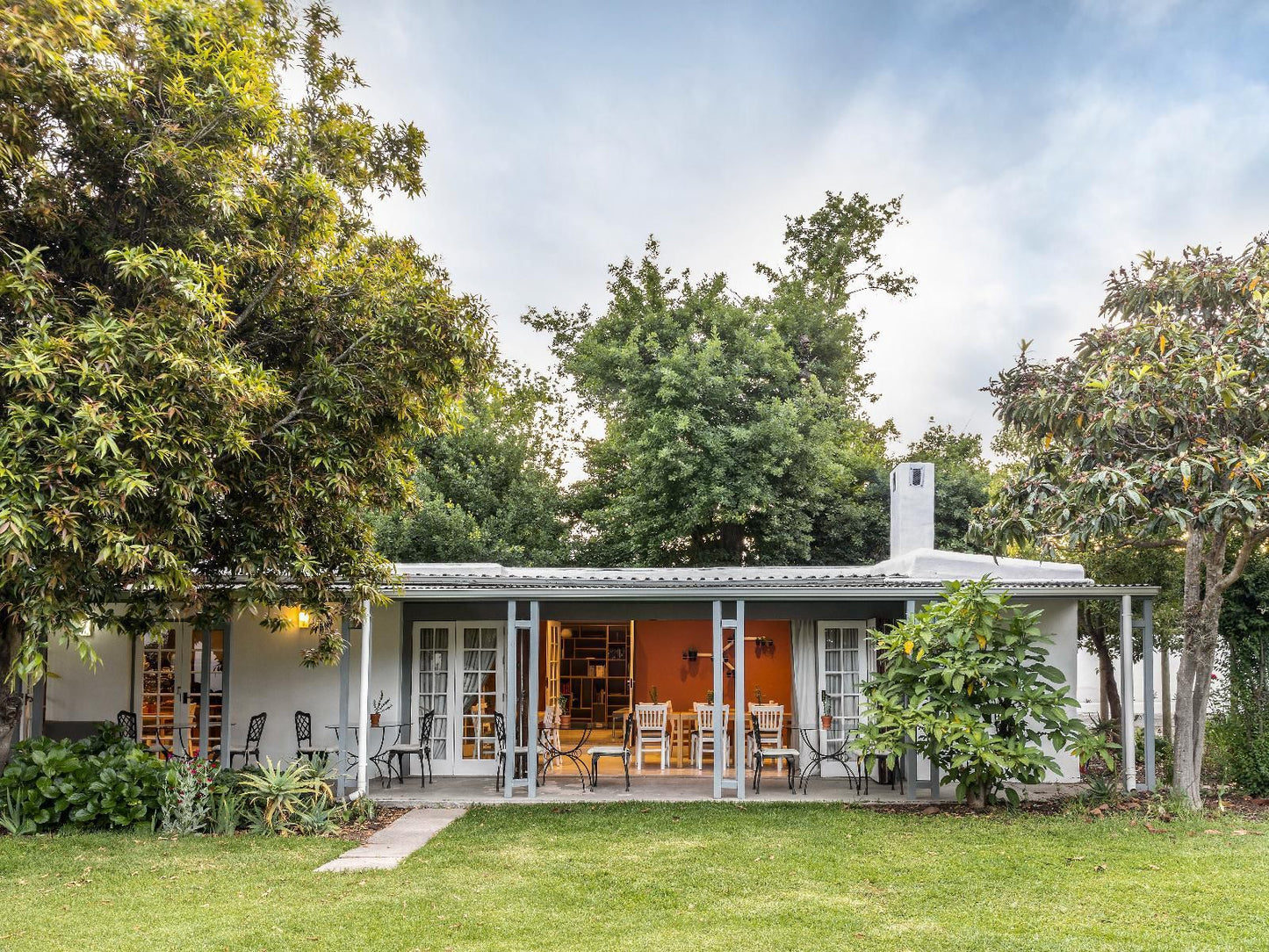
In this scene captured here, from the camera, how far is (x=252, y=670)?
1198 cm

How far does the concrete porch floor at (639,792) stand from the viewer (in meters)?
9.98

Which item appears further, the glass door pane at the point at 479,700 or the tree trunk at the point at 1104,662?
the tree trunk at the point at 1104,662

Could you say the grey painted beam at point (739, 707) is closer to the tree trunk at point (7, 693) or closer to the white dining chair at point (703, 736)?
the white dining chair at point (703, 736)

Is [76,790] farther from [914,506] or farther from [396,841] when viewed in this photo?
[914,506]

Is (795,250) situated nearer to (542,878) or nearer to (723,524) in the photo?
(723,524)

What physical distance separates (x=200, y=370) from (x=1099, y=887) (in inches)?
280

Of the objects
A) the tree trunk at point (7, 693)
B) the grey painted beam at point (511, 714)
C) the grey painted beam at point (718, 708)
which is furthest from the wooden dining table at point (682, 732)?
the tree trunk at point (7, 693)

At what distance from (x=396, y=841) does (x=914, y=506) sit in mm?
9099

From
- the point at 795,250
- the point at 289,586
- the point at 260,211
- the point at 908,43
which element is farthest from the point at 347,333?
the point at 795,250

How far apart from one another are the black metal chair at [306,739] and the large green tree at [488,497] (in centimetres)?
654

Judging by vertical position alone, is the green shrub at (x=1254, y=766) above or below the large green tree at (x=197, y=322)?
below

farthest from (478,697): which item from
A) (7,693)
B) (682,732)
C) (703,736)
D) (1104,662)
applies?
(1104,662)

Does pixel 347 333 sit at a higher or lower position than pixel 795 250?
lower

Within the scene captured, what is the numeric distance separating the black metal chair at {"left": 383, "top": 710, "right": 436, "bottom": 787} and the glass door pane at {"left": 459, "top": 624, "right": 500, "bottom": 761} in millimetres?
465
